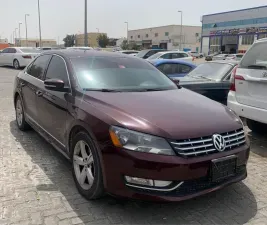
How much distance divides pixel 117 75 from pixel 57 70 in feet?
3.00

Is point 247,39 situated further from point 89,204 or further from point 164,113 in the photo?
point 89,204

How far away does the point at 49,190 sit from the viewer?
371 cm

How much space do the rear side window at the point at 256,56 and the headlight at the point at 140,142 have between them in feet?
9.80

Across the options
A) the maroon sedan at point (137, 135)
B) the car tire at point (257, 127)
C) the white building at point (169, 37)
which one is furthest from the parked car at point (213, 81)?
the white building at point (169, 37)

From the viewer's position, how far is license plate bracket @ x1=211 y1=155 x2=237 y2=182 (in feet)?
10.1

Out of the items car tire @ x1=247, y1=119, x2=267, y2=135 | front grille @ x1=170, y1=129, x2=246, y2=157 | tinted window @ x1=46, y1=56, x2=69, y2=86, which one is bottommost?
car tire @ x1=247, y1=119, x2=267, y2=135

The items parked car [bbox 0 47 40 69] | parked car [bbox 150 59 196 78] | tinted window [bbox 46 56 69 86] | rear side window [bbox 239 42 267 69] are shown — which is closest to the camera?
tinted window [bbox 46 56 69 86]

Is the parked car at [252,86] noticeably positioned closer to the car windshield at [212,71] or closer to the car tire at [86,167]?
the car windshield at [212,71]

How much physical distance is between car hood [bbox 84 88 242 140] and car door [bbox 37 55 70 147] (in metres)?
0.50

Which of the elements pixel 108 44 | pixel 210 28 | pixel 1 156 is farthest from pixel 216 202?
pixel 108 44

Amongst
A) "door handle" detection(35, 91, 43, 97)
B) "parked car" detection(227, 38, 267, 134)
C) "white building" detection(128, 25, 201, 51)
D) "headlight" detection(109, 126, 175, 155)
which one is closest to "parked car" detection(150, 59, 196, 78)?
"parked car" detection(227, 38, 267, 134)

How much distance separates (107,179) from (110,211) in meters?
0.41

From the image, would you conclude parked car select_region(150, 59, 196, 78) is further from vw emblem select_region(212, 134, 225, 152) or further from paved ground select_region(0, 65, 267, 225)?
vw emblem select_region(212, 134, 225, 152)

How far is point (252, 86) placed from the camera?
5.25 metres
